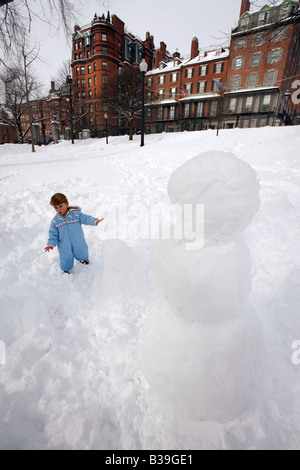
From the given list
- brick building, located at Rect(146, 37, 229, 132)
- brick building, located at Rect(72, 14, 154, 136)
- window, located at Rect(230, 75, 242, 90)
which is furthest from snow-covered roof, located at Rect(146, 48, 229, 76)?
brick building, located at Rect(72, 14, 154, 136)

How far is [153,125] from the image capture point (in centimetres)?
3108

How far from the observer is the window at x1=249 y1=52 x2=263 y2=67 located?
21730 mm

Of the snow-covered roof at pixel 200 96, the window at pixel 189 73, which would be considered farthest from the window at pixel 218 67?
the window at pixel 189 73

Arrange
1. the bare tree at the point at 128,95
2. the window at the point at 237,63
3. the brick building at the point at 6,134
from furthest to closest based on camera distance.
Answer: the brick building at the point at 6,134, the window at the point at 237,63, the bare tree at the point at 128,95

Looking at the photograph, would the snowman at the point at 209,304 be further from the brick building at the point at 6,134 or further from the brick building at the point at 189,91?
the brick building at the point at 6,134

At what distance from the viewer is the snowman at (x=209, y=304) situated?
1.12 meters

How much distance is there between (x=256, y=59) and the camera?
21.8 metres

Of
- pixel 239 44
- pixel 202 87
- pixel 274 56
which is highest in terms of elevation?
pixel 239 44

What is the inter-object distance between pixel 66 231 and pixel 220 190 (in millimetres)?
2336

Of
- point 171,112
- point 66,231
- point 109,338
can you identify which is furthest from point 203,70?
point 109,338

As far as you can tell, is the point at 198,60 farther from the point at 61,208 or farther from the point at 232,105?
the point at 61,208

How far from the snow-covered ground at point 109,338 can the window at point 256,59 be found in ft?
85.0

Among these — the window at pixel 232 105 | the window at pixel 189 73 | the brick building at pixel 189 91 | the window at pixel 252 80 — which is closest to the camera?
the window at pixel 252 80

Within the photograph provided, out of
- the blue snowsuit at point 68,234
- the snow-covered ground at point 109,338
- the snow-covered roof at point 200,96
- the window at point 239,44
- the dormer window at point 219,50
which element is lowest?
the snow-covered ground at point 109,338
